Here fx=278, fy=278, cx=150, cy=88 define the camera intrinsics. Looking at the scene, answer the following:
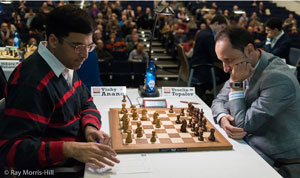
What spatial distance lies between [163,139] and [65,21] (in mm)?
832

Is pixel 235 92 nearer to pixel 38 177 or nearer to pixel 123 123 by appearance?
pixel 123 123

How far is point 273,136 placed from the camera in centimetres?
168

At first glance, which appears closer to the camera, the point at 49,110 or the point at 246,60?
the point at 49,110

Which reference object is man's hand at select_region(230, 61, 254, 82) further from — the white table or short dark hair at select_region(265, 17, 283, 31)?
short dark hair at select_region(265, 17, 283, 31)

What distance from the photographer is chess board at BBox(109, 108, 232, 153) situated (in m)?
1.50

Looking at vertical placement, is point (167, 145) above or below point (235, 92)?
below

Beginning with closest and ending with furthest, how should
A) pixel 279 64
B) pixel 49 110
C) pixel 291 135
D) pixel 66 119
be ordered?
pixel 49 110
pixel 66 119
pixel 291 135
pixel 279 64

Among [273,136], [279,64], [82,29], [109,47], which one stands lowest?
[109,47]

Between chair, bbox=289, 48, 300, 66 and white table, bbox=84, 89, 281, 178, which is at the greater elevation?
white table, bbox=84, 89, 281, 178

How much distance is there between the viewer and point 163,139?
1612 mm

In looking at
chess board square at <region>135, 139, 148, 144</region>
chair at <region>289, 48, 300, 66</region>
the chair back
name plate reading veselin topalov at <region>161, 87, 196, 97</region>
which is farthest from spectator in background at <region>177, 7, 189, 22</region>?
chess board square at <region>135, 139, 148, 144</region>

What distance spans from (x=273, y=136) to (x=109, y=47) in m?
5.88

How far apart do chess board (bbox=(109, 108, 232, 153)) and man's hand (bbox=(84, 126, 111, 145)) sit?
0.18 ft

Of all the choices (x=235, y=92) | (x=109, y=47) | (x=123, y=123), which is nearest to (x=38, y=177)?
(x=123, y=123)
